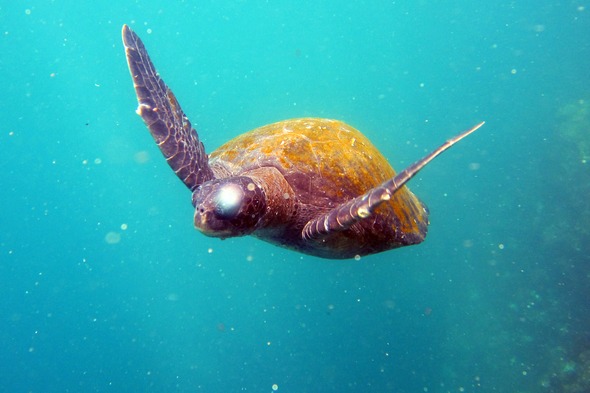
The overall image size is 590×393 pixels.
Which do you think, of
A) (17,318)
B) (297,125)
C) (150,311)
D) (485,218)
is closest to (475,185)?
(485,218)

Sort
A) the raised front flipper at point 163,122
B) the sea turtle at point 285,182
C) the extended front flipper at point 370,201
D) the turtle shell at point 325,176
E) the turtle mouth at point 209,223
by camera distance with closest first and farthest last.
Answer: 1. the extended front flipper at point 370,201
2. the turtle mouth at point 209,223
3. the sea turtle at point 285,182
4. the raised front flipper at point 163,122
5. the turtle shell at point 325,176

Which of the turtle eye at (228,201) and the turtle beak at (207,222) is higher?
the turtle eye at (228,201)

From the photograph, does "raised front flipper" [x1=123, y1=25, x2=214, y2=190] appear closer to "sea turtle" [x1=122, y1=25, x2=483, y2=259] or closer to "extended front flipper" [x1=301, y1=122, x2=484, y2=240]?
"sea turtle" [x1=122, y1=25, x2=483, y2=259]

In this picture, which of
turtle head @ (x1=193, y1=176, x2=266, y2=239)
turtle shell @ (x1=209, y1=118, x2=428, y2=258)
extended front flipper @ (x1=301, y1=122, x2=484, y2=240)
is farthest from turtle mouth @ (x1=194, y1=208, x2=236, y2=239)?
turtle shell @ (x1=209, y1=118, x2=428, y2=258)

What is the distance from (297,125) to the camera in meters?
5.03

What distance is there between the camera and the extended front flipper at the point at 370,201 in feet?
7.65

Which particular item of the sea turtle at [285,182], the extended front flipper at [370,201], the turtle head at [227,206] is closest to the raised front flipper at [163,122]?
the sea turtle at [285,182]

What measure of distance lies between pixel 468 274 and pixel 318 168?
45.8ft

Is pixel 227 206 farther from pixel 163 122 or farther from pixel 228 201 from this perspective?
pixel 163 122

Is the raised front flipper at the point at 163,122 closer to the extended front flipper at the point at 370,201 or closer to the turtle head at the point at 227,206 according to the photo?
the turtle head at the point at 227,206

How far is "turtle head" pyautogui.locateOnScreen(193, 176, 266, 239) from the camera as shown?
2.80 metres

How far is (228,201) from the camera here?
9.34 feet

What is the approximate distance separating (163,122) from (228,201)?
4.49ft

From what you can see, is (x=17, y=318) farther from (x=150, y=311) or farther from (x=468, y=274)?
(x=468, y=274)
